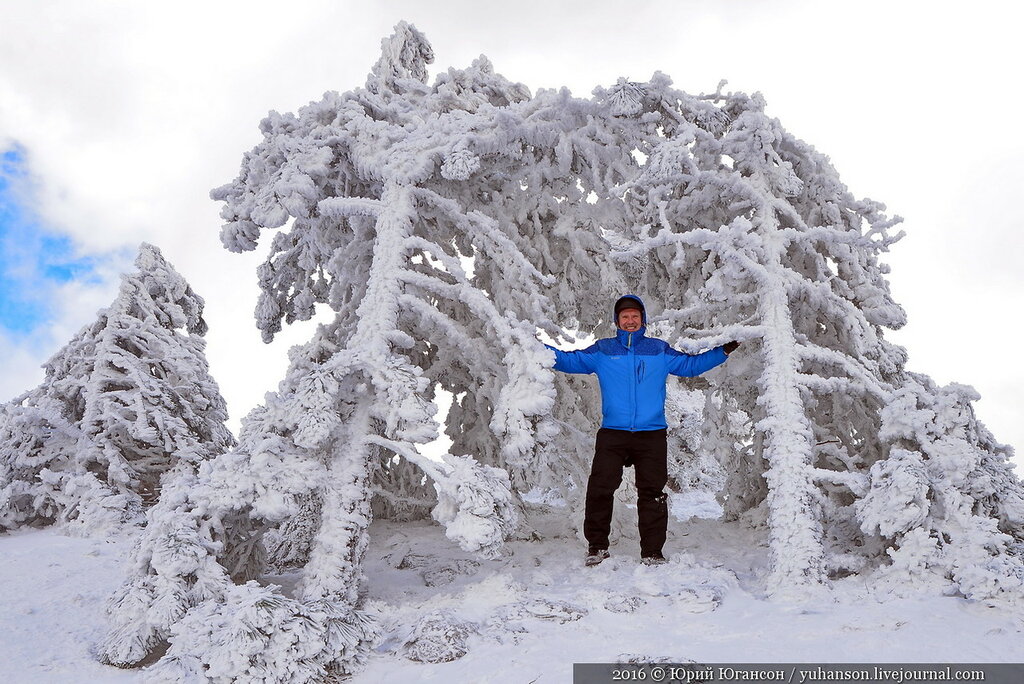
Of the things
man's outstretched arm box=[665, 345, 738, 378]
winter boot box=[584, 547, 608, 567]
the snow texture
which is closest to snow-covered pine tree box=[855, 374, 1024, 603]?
the snow texture

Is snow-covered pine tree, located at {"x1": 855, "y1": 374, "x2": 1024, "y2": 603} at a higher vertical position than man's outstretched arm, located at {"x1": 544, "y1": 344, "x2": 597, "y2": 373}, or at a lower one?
lower

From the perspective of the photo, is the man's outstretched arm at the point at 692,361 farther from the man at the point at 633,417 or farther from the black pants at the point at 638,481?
the black pants at the point at 638,481

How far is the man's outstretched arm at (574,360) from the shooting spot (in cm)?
498

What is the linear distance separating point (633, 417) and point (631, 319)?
75 centimetres

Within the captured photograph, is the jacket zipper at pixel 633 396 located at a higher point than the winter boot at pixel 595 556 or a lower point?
higher

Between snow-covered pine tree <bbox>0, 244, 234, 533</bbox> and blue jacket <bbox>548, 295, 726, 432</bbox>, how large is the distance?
4773 mm

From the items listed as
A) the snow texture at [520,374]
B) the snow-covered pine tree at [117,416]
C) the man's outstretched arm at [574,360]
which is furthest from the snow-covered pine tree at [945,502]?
the snow-covered pine tree at [117,416]

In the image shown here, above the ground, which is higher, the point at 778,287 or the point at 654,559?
the point at 778,287

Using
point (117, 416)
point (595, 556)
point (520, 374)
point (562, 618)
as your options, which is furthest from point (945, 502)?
point (117, 416)

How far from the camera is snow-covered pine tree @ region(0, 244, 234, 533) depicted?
6602 mm

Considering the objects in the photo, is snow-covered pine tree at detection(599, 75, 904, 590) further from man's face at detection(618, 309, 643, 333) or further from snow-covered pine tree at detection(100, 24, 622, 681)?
snow-covered pine tree at detection(100, 24, 622, 681)

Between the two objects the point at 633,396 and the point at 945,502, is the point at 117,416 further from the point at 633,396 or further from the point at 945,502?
the point at 945,502

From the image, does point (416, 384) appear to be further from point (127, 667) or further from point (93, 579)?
point (93, 579)

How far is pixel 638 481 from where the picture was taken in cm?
494
